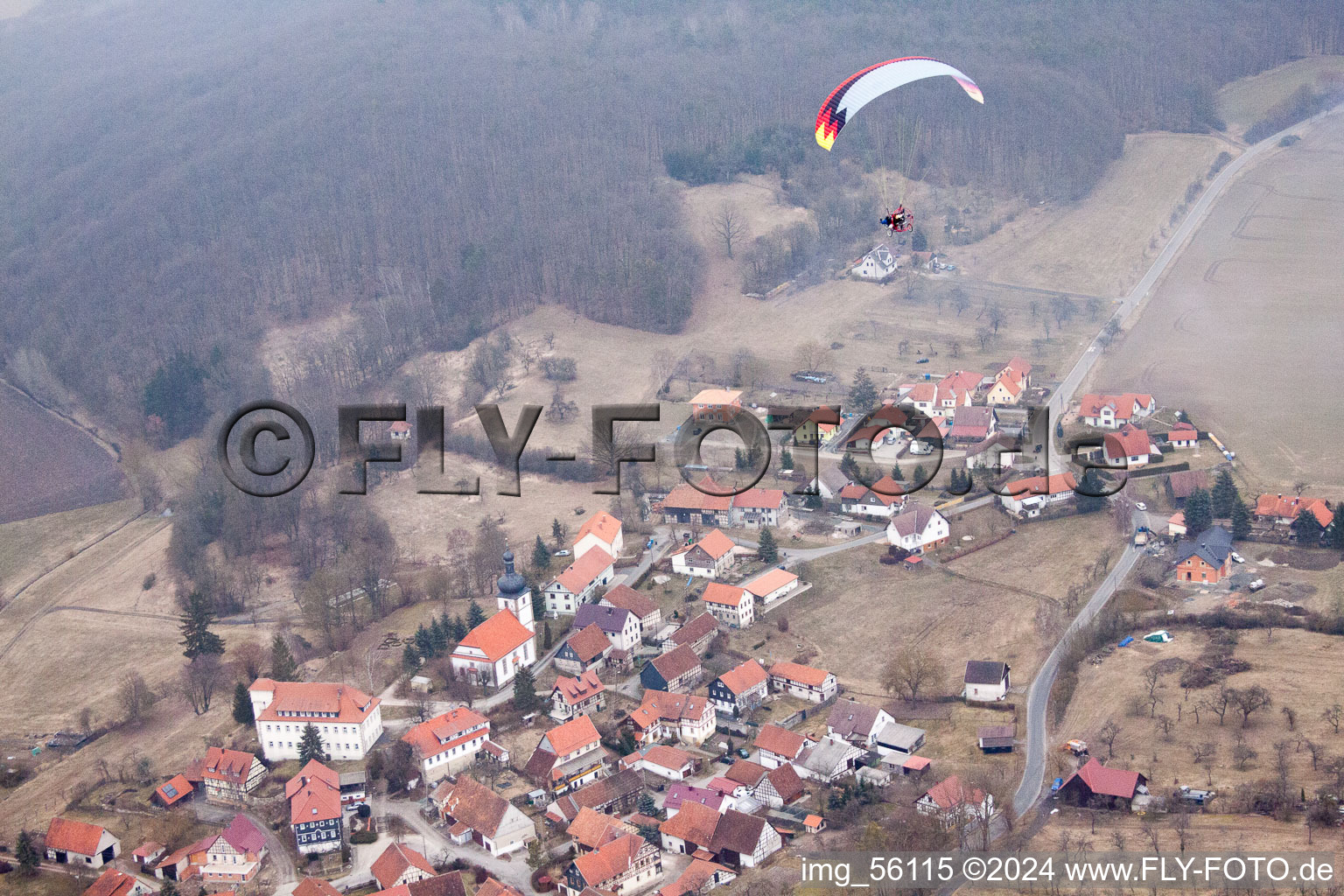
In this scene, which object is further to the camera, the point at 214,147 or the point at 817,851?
the point at 214,147

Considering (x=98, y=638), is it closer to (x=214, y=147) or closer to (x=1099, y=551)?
(x=1099, y=551)

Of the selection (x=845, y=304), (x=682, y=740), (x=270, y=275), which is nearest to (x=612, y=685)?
(x=682, y=740)

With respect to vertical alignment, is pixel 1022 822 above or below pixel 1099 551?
below

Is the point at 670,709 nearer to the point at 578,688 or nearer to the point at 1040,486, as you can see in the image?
the point at 578,688

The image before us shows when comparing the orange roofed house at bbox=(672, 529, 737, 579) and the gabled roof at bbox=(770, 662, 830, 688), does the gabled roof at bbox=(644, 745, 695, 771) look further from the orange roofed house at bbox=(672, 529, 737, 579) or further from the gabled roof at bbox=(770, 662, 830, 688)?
the orange roofed house at bbox=(672, 529, 737, 579)

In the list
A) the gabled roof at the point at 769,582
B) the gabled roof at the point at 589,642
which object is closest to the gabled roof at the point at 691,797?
the gabled roof at the point at 589,642

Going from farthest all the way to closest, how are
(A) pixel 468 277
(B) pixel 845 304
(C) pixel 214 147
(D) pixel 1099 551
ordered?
(C) pixel 214 147 < (A) pixel 468 277 < (B) pixel 845 304 < (D) pixel 1099 551
